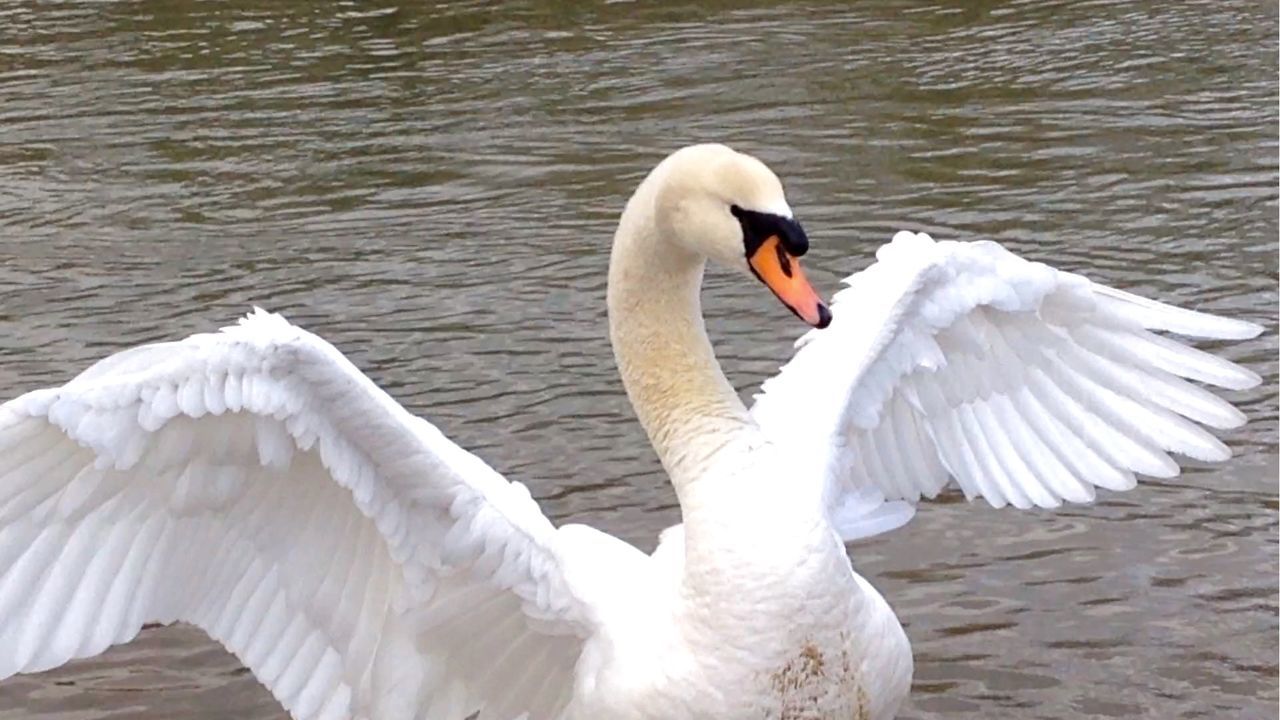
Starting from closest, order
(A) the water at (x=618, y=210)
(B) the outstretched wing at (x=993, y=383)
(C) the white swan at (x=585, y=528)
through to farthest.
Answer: (C) the white swan at (x=585, y=528)
(B) the outstretched wing at (x=993, y=383)
(A) the water at (x=618, y=210)

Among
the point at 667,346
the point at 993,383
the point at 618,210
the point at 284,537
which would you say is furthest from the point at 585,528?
the point at 618,210

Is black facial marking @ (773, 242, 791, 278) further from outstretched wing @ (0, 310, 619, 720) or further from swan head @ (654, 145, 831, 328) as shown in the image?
outstretched wing @ (0, 310, 619, 720)

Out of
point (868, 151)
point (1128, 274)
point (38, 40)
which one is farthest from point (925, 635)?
point (38, 40)

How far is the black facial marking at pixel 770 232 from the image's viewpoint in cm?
436

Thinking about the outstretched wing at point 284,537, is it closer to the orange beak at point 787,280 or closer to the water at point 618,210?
the orange beak at point 787,280

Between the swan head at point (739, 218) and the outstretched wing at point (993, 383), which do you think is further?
the outstretched wing at point (993, 383)

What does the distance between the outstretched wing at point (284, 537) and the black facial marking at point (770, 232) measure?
85cm

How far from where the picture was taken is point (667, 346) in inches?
191

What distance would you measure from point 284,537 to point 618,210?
5831mm

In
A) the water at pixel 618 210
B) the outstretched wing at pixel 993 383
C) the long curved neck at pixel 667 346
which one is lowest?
the water at pixel 618 210

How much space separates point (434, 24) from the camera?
15320mm

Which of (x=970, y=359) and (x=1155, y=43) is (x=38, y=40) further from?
(x=970, y=359)

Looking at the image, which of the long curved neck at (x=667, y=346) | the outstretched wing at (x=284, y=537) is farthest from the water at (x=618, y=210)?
the long curved neck at (x=667, y=346)

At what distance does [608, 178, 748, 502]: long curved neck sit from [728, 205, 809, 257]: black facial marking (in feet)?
1.09
